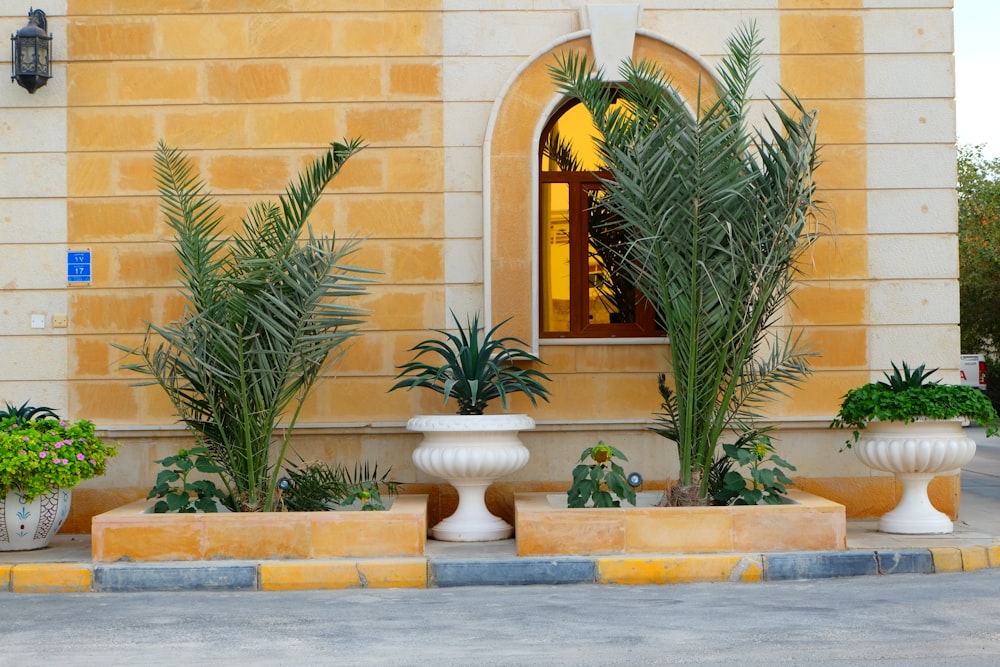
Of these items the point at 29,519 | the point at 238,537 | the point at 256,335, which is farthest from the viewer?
the point at 29,519

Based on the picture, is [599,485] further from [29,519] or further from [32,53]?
[32,53]

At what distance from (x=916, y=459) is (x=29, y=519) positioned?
634 cm

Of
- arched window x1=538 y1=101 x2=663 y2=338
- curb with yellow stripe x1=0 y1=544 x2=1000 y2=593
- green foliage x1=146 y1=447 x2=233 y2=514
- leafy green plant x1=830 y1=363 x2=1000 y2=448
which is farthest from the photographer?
arched window x1=538 y1=101 x2=663 y2=338

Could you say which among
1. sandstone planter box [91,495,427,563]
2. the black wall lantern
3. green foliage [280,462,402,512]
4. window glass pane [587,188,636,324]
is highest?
the black wall lantern

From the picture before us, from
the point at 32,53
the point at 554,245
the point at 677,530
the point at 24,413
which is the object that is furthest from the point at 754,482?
the point at 32,53

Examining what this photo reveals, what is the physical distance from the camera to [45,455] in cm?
858

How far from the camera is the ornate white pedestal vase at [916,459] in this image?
8.91 m

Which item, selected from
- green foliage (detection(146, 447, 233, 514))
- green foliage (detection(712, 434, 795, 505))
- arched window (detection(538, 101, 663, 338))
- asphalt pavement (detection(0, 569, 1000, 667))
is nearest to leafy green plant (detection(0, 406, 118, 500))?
green foliage (detection(146, 447, 233, 514))

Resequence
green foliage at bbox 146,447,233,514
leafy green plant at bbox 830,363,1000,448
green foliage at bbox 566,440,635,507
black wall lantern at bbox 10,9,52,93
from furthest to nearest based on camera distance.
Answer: black wall lantern at bbox 10,9,52,93 < leafy green plant at bbox 830,363,1000,448 < green foliage at bbox 146,447,233,514 < green foliage at bbox 566,440,635,507

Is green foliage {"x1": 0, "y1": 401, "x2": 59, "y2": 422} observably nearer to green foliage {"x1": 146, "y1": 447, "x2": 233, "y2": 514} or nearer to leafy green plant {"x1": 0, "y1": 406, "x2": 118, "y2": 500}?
leafy green plant {"x1": 0, "y1": 406, "x2": 118, "y2": 500}

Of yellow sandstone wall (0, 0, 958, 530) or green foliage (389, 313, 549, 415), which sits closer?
green foliage (389, 313, 549, 415)

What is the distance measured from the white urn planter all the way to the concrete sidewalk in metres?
0.54

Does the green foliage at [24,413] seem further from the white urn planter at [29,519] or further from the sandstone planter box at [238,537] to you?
the sandstone planter box at [238,537]

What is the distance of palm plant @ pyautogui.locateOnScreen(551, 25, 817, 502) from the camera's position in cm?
838
